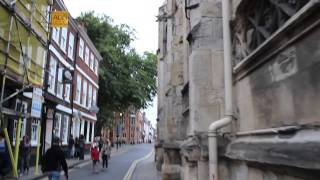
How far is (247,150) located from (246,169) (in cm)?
42

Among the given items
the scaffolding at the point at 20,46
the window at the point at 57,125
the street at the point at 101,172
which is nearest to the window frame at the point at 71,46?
the window at the point at 57,125

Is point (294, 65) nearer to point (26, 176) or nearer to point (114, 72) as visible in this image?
point (26, 176)

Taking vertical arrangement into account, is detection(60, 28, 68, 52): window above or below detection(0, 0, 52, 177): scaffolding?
above

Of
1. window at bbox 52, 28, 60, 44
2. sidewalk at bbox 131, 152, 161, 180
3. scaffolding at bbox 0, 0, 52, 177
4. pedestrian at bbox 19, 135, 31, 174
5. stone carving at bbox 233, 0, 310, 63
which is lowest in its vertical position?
sidewalk at bbox 131, 152, 161, 180

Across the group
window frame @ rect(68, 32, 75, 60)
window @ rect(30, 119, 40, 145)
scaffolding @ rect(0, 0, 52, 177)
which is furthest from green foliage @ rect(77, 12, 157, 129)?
scaffolding @ rect(0, 0, 52, 177)

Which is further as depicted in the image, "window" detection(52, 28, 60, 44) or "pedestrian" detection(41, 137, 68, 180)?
"window" detection(52, 28, 60, 44)

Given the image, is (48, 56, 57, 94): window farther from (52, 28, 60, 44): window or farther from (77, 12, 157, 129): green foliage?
(77, 12, 157, 129): green foliage

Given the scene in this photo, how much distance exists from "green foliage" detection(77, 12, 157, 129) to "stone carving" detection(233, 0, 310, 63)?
121ft

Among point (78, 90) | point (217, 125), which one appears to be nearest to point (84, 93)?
point (78, 90)

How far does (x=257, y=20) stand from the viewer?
5707 mm

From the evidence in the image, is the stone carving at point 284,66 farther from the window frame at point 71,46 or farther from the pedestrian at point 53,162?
the window frame at point 71,46

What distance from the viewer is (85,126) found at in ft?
118

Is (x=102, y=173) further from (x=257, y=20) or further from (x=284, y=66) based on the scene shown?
(x=284, y=66)

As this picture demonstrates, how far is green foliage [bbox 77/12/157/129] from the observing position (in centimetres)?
4359
